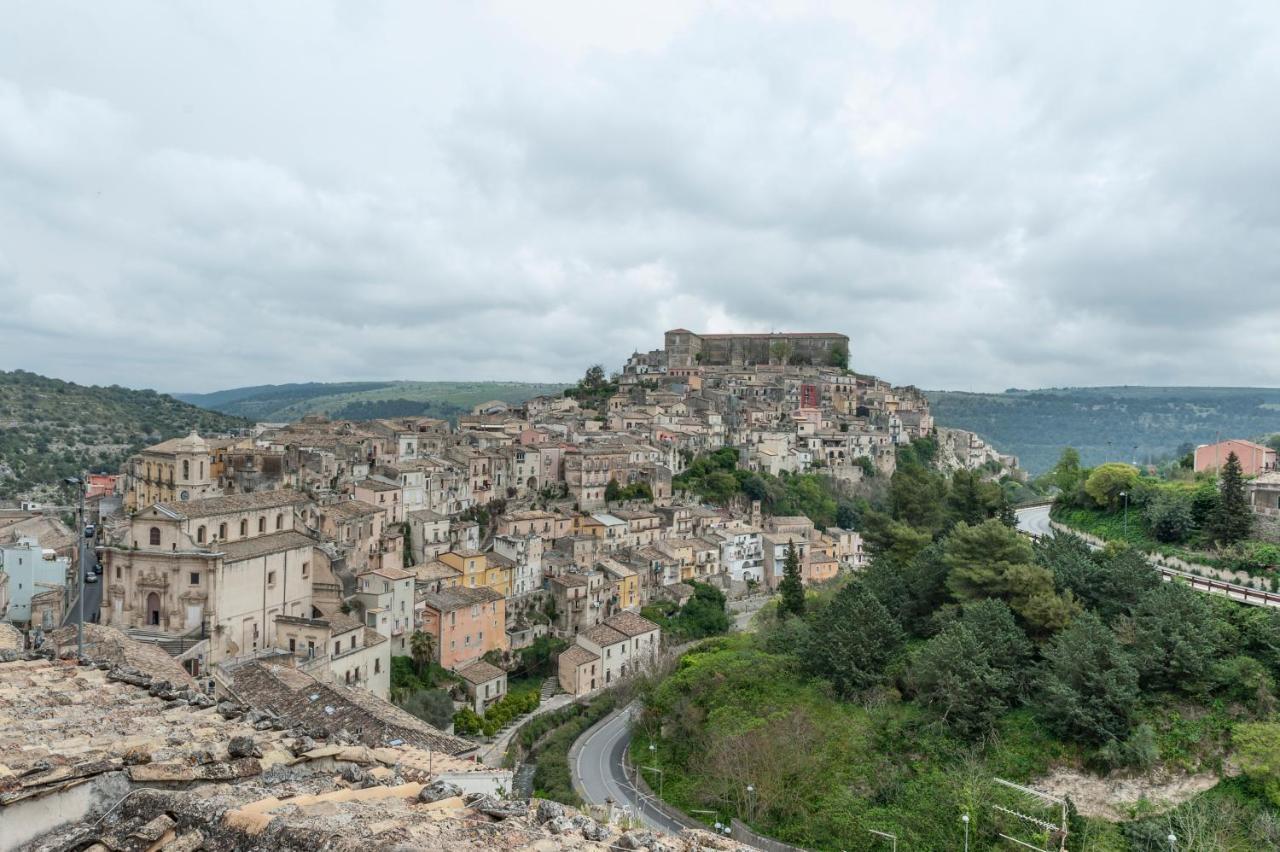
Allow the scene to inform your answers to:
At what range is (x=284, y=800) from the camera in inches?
264

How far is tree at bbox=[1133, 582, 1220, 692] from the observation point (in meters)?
21.2

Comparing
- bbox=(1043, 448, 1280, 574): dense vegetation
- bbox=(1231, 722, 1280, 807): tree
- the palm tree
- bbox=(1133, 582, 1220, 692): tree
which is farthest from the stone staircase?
bbox=(1043, 448, 1280, 574): dense vegetation

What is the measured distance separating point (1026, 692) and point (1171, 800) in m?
4.72

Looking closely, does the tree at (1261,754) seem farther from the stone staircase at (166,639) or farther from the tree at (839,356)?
the tree at (839,356)

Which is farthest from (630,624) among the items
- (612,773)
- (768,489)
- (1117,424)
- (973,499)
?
(1117,424)

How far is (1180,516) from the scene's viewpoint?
32.6 meters

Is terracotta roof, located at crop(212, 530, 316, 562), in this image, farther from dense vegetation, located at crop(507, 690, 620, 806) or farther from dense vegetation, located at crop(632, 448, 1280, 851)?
dense vegetation, located at crop(632, 448, 1280, 851)

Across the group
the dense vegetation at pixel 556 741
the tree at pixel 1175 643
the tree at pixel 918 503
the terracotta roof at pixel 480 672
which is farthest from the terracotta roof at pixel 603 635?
the tree at pixel 1175 643

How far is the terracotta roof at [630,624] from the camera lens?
44522mm

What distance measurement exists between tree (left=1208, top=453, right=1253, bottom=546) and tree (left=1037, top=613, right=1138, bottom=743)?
40.0 ft

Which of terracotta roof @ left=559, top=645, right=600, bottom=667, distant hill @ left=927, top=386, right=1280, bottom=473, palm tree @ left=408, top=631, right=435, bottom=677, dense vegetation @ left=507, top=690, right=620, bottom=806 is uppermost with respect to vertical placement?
distant hill @ left=927, top=386, right=1280, bottom=473

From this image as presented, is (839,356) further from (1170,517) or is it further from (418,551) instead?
(1170,517)

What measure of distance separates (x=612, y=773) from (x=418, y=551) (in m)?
19.4

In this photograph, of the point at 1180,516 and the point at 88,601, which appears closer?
the point at 1180,516
